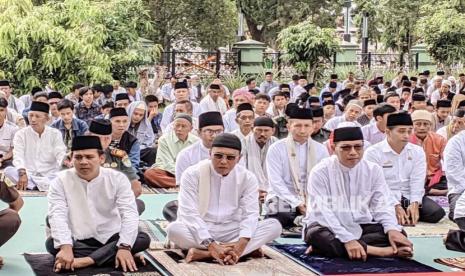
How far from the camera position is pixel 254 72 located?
63.5ft

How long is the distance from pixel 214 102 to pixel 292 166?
4801 mm

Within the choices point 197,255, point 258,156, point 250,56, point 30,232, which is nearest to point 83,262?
point 197,255

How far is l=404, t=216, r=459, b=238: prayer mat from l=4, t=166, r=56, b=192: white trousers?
11.3 ft

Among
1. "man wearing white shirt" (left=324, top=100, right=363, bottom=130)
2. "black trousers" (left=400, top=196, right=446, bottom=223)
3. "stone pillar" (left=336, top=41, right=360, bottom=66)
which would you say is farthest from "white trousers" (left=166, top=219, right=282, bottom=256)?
"stone pillar" (left=336, top=41, right=360, bottom=66)

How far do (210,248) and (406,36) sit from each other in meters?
Result: 20.4

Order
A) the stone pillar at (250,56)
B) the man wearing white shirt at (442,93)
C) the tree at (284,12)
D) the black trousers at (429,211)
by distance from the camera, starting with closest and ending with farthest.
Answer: the black trousers at (429,211), the man wearing white shirt at (442,93), the stone pillar at (250,56), the tree at (284,12)

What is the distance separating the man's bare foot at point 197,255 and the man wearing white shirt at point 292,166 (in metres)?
1.32

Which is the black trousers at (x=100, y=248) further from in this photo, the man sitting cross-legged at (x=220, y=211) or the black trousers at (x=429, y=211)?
the black trousers at (x=429, y=211)

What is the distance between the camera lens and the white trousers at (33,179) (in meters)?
7.61

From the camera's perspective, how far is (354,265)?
4965 mm

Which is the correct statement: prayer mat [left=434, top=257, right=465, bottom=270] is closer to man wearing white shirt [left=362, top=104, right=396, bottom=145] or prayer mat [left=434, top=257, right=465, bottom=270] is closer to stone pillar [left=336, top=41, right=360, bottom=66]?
man wearing white shirt [left=362, top=104, right=396, bottom=145]

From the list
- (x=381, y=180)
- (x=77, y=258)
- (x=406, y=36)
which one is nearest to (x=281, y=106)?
(x=381, y=180)

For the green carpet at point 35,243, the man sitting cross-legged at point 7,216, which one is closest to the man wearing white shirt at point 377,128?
the green carpet at point 35,243

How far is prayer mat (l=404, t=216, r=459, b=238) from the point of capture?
19.8ft
